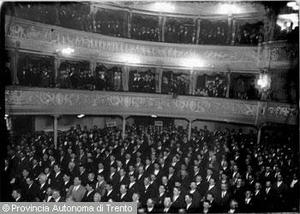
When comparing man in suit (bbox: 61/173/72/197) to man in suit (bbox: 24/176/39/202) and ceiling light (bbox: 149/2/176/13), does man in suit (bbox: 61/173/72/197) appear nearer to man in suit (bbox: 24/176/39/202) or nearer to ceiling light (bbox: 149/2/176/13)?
man in suit (bbox: 24/176/39/202)

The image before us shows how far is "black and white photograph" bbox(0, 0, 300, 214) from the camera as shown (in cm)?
661

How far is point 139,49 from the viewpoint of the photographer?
756 cm

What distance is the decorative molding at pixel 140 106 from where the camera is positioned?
7035mm

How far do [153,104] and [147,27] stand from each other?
5.19 ft

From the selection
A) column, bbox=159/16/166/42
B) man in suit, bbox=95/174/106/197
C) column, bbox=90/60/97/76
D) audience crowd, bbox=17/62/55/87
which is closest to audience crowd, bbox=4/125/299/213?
man in suit, bbox=95/174/106/197

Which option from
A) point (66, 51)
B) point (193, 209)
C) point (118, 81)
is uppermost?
point (66, 51)

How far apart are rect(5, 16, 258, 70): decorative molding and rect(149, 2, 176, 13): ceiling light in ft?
2.49

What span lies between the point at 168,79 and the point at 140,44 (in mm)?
958

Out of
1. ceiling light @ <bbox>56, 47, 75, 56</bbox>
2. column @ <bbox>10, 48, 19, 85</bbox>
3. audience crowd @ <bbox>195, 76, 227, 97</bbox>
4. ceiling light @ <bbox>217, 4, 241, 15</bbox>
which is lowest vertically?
audience crowd @ <bbox>195, 76, 227, 97</bbox>

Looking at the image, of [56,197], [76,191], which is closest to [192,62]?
[76,191]

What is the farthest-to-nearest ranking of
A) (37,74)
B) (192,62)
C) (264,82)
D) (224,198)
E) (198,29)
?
(192,62) → (198,29) → (264,82) → (37,74) → (224,198)

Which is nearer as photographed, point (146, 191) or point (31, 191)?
point (31, 191)

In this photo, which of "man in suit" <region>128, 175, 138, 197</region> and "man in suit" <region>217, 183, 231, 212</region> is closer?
"man in suit" <region>217, 183, 231, 212</region>

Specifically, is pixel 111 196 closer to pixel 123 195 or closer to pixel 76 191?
pixel 123 195
